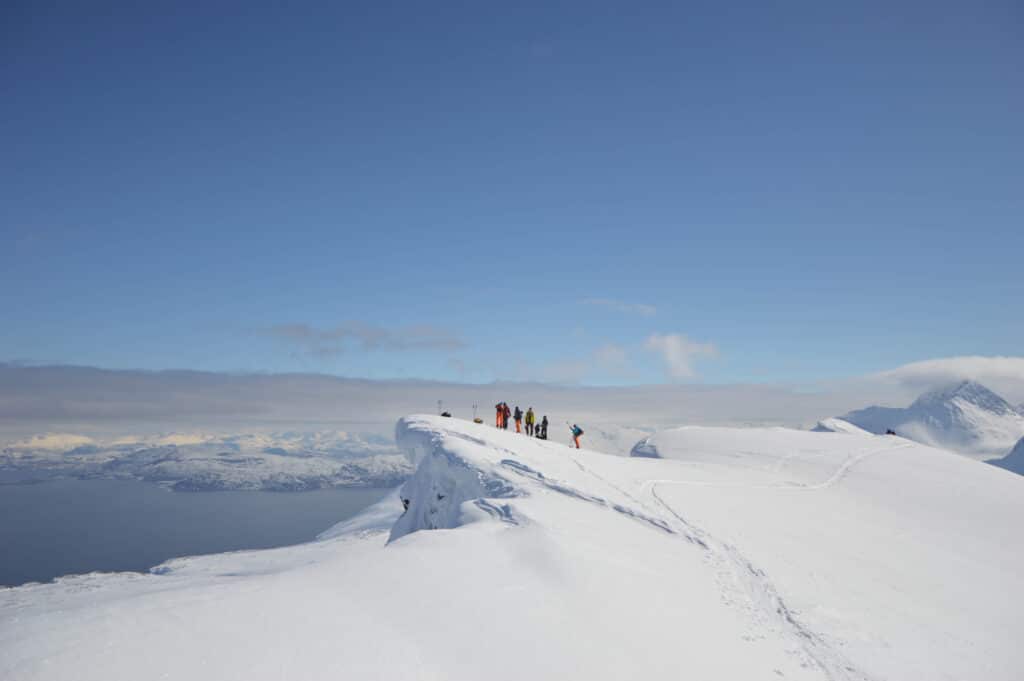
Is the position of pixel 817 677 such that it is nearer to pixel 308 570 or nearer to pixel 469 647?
pixel 469 647

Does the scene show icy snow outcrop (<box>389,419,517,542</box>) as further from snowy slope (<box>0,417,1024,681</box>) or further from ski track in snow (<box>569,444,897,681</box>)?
ski track in snow (<box>569,444,897,681</box>)

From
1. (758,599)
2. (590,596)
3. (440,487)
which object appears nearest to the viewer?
(590,596)

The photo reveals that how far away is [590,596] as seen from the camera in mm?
10016

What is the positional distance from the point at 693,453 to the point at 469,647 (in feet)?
104

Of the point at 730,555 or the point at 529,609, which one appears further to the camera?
the point at 730,555

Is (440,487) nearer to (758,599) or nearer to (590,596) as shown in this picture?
(758,599)

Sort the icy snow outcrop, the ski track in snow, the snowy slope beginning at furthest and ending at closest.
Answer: the icy snow outcrop → the ski track in snow → the snowy slope

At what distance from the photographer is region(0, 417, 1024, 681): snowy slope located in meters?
6.56

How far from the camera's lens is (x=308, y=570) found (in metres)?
9.42

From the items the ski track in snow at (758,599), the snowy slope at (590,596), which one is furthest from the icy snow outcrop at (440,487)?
the ski track in snow at (758,599)

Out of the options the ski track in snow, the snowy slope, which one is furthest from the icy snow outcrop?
the ski track in snow

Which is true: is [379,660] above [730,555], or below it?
above

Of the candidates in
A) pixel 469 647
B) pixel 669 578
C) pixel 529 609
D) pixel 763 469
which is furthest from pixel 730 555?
pixel 763 469

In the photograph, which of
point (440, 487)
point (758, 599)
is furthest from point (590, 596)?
point (440, 487)
